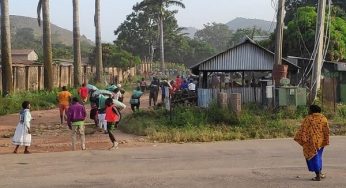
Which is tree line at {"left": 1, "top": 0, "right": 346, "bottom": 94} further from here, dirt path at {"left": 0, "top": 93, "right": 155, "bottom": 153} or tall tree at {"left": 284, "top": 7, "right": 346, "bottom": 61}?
dirt path at {"left": 0, "top": 93, "right": 155, "bottom": 153}

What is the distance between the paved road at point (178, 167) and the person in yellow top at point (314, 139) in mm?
304

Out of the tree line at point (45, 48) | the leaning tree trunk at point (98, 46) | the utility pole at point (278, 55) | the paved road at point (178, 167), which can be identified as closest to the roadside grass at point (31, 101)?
the tree line at point (45, 48)

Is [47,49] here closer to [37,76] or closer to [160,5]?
[37,76]

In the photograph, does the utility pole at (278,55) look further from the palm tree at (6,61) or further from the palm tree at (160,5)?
the palm tree at (160,5)

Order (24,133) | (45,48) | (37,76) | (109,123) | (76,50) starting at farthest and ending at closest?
(76,50) < (37,76) < (45,48) < (109,123) < (24,133)

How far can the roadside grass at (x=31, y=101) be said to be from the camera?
25.4m

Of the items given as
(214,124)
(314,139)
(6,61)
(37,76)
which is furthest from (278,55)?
(37,76)

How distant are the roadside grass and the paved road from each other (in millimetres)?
12958

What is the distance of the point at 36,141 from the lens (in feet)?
53.6

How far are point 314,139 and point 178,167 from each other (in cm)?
302

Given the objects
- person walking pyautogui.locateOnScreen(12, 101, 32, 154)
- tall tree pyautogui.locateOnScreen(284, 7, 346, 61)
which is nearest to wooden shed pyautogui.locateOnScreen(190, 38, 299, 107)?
tall tree pyautogui.locateOnScreen(284, 7, 346, 61)

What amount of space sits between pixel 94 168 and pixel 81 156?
191cm

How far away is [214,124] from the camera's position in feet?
57.6

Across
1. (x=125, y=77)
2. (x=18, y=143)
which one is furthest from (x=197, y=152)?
(x=125, y=77)
